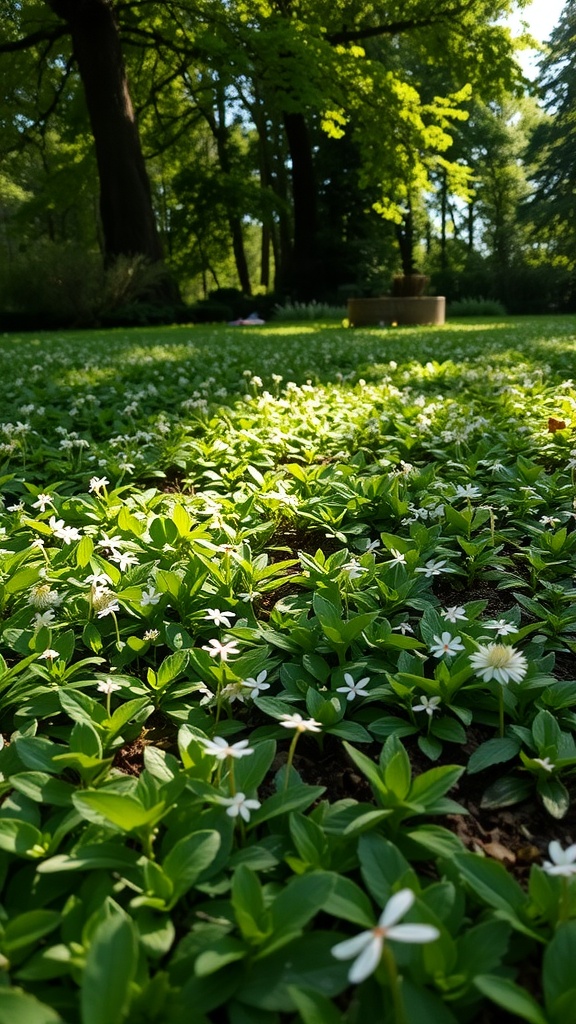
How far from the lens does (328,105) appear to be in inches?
628

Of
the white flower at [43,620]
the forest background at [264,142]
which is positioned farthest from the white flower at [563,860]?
the forest background at [264,142]

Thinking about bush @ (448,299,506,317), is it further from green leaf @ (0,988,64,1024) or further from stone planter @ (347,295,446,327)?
green leaf @ (0,988,64,1024)

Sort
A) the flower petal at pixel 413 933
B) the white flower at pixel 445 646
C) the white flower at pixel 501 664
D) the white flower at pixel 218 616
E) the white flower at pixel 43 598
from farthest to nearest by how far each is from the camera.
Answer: the white flower at pixel 43 598 < the white flower at pixel 218 616 < the white flower at pixel 445 646 < the white flower at pixel 501 664 < the flower petal at pixel 413 933

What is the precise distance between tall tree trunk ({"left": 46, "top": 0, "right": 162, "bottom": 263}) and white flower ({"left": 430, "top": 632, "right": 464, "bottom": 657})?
1811 cm

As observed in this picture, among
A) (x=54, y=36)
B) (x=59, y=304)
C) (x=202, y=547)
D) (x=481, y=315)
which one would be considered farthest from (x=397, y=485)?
(x=481, y=315)

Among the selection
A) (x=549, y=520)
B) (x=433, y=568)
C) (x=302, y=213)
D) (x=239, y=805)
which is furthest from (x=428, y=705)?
(x=302, y=213)

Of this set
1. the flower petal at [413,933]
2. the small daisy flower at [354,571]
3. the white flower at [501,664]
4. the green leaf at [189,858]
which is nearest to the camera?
the flower petal at [413,933]

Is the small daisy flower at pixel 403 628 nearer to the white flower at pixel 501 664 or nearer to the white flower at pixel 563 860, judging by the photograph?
the white flower at pixel 501 664

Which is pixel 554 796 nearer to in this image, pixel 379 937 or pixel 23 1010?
pixel 379 937

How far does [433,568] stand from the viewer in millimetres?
2303

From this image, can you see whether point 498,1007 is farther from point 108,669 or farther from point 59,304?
point 59,304

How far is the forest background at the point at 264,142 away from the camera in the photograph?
16641 millimetres

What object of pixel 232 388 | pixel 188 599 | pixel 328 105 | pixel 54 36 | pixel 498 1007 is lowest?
pixel 498 1007

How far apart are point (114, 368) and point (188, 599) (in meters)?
5.97
